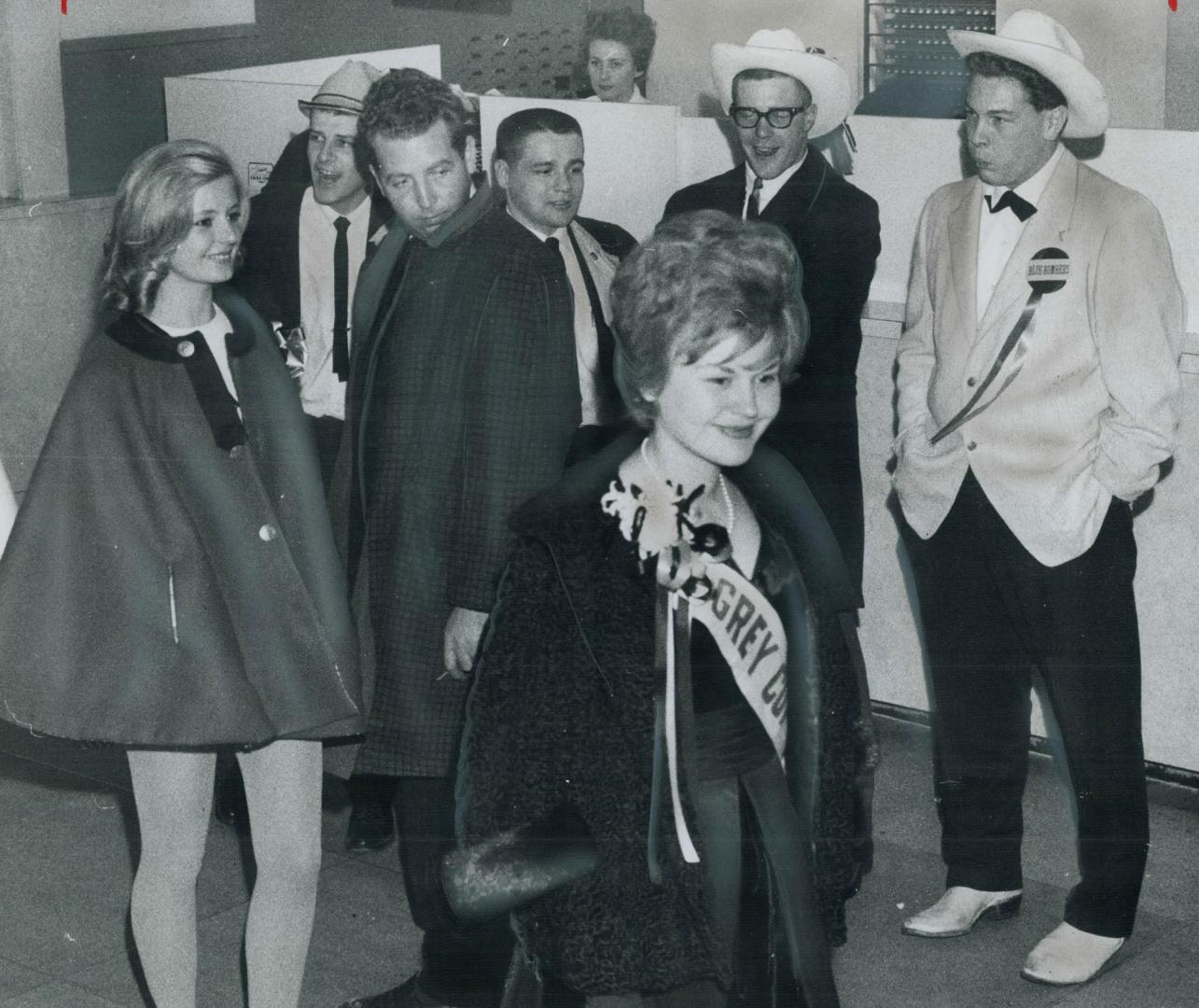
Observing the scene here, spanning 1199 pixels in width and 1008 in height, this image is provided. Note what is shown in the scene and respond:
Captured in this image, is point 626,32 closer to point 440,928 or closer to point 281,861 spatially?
point 440,928

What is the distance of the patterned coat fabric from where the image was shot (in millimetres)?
3234

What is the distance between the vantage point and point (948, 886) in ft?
13.0

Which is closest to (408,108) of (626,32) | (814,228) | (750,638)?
(814,228)

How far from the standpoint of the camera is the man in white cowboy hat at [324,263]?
4.40 meters

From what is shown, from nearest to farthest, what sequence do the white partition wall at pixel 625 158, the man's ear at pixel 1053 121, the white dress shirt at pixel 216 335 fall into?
the white dress shirt at pixel 216 335
the man's ear at pixel 1053 121
the white partition wall at pixel 625 158

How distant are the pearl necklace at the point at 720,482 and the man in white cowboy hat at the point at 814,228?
1.71m

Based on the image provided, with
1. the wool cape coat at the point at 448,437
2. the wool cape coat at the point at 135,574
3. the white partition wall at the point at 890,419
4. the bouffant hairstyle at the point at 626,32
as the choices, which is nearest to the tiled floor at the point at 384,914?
the white partition wall at the point at 890,419

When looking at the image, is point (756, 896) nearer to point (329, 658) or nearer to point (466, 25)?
point (329, 658)

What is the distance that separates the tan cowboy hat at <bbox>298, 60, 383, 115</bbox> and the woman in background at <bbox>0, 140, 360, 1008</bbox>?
5.05ft

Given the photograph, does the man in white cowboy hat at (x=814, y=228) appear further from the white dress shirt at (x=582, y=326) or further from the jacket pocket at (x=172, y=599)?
the jacket pocket at (x=172, y=599)

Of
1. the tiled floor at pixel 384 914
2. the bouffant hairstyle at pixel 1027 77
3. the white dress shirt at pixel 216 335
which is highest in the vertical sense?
the bouffant hairstyle at pixel 1027 77

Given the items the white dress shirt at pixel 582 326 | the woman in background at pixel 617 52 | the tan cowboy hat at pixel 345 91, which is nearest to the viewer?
the white dress shirt at pixel 582 326

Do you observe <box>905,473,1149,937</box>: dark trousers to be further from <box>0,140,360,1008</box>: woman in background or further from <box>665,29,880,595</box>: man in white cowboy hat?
<box>0,140,360,1008</box>: woman in background

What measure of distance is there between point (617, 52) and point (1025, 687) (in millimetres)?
2602
